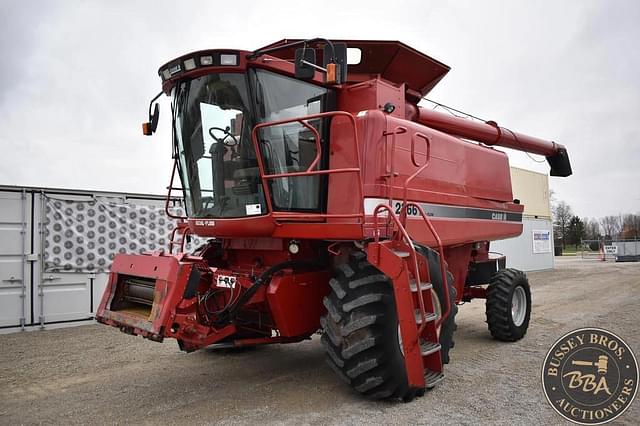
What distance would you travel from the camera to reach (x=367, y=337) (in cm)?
410

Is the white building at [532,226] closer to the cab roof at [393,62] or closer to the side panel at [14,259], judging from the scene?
the cab roof at [393,62]

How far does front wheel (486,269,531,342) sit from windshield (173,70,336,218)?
11.1ft

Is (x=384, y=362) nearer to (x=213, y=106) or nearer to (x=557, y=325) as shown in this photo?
(x=213, y=106)

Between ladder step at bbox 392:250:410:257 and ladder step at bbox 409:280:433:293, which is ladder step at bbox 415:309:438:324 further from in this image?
ladder step at bbox 392:250:410:257

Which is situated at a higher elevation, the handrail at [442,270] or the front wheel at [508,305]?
the handrail at [442,270]

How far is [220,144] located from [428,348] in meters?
2.61

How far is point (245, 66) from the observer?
4.33 metres

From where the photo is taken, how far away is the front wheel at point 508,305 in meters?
6.70

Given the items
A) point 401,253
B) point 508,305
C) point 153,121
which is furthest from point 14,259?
point 508,305

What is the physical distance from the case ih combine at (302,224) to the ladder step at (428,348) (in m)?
0.02

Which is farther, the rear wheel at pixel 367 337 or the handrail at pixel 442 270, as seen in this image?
the handrail at pixel 442 270

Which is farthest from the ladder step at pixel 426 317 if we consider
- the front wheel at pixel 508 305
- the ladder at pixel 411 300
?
the front wheel at pixel 508 305

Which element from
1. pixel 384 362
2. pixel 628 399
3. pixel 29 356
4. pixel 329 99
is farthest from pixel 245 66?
pixel 29 356

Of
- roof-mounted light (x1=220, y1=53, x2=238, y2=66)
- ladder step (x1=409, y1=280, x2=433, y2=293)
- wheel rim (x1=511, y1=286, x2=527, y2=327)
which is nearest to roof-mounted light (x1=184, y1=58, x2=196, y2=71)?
roof-mounted light (x1=220, y1=53, x2=238, y2=66)
